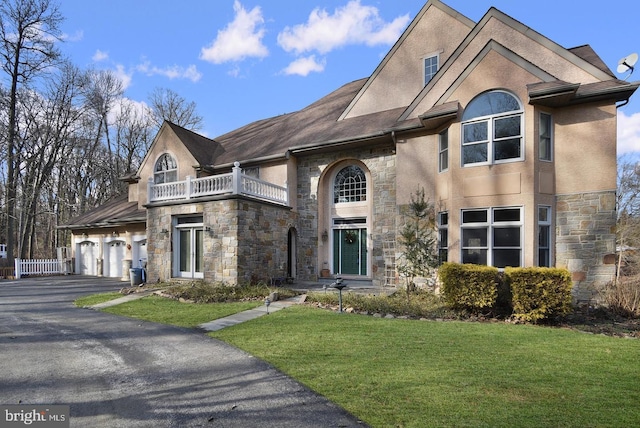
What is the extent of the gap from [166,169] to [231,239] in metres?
7.79

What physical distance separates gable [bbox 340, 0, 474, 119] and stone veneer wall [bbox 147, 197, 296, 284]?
673 centimetres

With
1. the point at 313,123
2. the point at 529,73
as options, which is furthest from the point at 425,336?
the point at 313,123

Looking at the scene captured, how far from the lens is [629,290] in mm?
8203

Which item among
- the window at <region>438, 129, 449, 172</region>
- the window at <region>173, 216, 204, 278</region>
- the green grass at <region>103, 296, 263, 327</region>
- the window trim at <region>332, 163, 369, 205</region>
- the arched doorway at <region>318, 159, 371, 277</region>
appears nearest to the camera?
the green grass at <region>103, 296, 263, 327</region>

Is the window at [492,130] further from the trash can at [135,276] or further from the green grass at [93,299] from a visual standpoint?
the trash can at [135,276]

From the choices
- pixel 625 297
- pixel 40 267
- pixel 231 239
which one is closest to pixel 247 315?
pixel 231 239

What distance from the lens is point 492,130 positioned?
Answer: 10117mm

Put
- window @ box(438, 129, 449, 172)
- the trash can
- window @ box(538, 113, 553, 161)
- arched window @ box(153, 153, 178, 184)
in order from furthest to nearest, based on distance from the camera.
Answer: arched window @ box(153, 153, 178, 184) → the trash can → window @ box(438, 129, 449, 172) → window @ box(538, 113, 553, 161)

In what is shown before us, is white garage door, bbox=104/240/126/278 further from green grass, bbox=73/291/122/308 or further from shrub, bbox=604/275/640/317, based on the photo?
shrub, bbox=604/275/640/317

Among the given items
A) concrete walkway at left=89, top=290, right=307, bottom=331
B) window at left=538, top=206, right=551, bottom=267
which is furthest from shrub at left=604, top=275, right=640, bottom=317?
concrete walkway at left=89, top=290, right=307, bottom=331

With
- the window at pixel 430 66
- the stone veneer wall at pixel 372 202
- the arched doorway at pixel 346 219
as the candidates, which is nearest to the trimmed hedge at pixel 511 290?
the stone veneer wall at pixel 372 202

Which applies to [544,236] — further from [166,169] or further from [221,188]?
[166,169]

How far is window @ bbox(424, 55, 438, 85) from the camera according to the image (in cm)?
1400

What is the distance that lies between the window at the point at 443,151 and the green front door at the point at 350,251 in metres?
4.38
